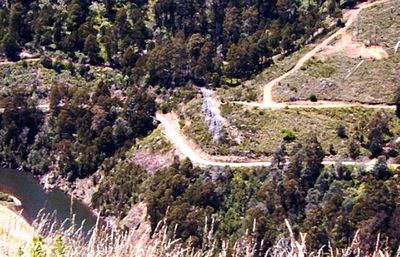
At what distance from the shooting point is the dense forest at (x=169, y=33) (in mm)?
63688

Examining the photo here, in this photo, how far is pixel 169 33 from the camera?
7175cm

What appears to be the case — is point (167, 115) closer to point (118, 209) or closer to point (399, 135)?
point (118, 209)

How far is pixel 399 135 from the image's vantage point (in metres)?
49.1

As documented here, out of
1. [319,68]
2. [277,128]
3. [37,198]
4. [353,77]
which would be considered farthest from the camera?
[319,68]

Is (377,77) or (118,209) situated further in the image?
(377,77)

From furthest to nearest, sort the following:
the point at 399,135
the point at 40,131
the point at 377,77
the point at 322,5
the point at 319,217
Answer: the point at 322,5, the point at 40,131, the point at 377,77, the point at 399,135, the point at 319,217

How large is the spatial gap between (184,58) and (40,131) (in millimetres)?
13194

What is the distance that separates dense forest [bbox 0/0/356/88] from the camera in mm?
63688

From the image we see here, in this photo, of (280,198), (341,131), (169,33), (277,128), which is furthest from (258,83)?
(280,198)

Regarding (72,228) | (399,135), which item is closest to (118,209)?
(399,135)

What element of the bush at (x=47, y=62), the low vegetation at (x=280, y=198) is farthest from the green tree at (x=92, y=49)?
the low vegetation at (x=280, y=198)

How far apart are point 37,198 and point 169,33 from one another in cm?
2459

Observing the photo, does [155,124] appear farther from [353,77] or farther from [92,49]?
[353,77]

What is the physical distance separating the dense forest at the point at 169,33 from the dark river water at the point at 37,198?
12925 mm
